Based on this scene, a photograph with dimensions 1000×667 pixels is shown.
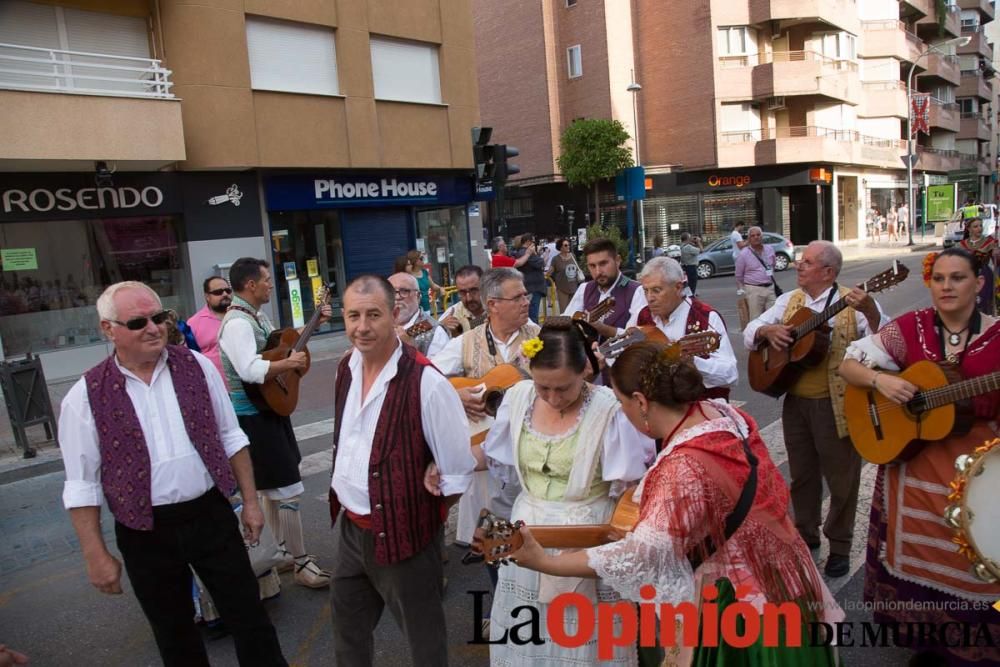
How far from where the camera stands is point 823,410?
14.4ft

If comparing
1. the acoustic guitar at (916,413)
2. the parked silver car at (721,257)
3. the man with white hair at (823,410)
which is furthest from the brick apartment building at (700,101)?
the acoustic guitar at (916,413)

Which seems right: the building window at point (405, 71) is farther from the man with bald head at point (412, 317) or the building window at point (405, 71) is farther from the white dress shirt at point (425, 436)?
the white dress shirt at point (425, 436)

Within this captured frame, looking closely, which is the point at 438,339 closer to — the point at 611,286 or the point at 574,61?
the point at 611,286

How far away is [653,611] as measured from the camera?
7.91ft

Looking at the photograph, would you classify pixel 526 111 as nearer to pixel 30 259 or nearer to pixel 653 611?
pixel 30 259

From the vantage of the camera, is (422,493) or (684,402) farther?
(422,493)

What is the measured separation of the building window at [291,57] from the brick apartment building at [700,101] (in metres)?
20.3

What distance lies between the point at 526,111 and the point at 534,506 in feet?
118

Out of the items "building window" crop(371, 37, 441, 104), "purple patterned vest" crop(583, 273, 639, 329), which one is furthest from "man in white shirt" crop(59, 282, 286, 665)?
"building window" crop(371, 37, 441, 104)

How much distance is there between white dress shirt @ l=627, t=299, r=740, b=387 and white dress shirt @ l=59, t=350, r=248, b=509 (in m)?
2.56

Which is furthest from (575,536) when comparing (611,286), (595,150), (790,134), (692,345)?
(790,134)

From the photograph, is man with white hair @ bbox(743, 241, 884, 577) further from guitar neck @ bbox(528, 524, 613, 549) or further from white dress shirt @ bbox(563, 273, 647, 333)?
guitar neck @ bbox(528, 524, 613, 549)

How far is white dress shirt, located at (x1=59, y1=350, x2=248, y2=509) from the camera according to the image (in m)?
2.88

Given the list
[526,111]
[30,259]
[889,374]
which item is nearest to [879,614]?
[889,374]
